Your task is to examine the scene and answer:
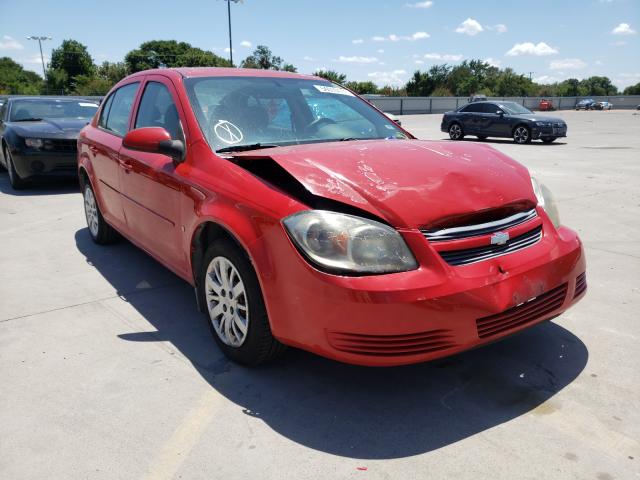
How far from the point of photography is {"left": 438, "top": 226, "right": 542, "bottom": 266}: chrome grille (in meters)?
2.33

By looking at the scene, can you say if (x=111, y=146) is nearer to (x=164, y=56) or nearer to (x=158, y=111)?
(x=158, y=111)

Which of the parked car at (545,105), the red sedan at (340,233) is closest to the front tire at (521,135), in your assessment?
the red sedan at (340,233)

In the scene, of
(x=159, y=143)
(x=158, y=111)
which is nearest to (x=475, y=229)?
(x=159, y=143)

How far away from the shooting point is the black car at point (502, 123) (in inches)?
654

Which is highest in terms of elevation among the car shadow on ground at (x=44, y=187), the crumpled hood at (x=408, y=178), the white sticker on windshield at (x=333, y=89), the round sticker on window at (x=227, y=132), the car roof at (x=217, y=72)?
the car roof at (x=217, y=72)

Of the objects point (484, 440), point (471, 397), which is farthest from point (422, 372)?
point (484, 440)

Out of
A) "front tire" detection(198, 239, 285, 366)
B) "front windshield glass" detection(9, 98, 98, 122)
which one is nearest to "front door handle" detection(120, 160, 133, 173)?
"front tire" detection(198, 239, 285, 366)

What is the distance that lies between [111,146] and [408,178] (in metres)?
2.90

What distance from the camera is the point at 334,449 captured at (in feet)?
7.32

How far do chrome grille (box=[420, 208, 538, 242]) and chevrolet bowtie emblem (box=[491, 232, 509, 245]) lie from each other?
33 mm

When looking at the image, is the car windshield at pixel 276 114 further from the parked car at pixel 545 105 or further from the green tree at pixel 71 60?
the green tree at pixel 71 60

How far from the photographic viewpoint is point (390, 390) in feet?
8.77

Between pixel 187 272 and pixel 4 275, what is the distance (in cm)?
223

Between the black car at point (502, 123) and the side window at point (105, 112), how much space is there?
14.5 metres
